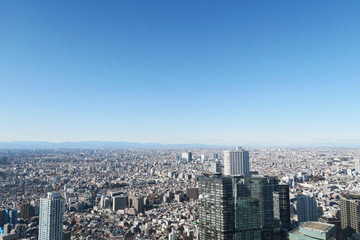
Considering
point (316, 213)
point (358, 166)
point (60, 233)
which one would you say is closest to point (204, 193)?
point (60, 233)

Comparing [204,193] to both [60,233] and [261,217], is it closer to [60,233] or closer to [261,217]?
[261,217]

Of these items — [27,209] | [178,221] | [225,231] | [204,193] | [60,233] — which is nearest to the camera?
[225,231]

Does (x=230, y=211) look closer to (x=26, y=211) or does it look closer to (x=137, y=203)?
(x=137, y=203)

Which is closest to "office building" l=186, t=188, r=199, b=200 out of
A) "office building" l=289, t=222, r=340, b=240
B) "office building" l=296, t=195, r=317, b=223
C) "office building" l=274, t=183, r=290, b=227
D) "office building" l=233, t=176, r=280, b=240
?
"office building" l=296, t=195, r=317, b=223

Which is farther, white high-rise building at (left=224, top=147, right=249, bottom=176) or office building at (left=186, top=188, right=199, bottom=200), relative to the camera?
white high-rise building at (left=224, top=147, right=249, bottom=176)

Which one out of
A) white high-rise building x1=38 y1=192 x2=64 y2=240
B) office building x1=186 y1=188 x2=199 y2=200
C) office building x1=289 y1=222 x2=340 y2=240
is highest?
office building x1=289 y1=222 x2=340 y2=240

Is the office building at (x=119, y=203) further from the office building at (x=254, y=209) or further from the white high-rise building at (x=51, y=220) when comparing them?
the office building at (x=254, y=209)

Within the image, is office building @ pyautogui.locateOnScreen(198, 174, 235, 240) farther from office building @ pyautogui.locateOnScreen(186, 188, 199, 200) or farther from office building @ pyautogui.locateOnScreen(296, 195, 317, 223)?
office building @ pyautogui.locateOnScreen(186, 188, 199, 200)
